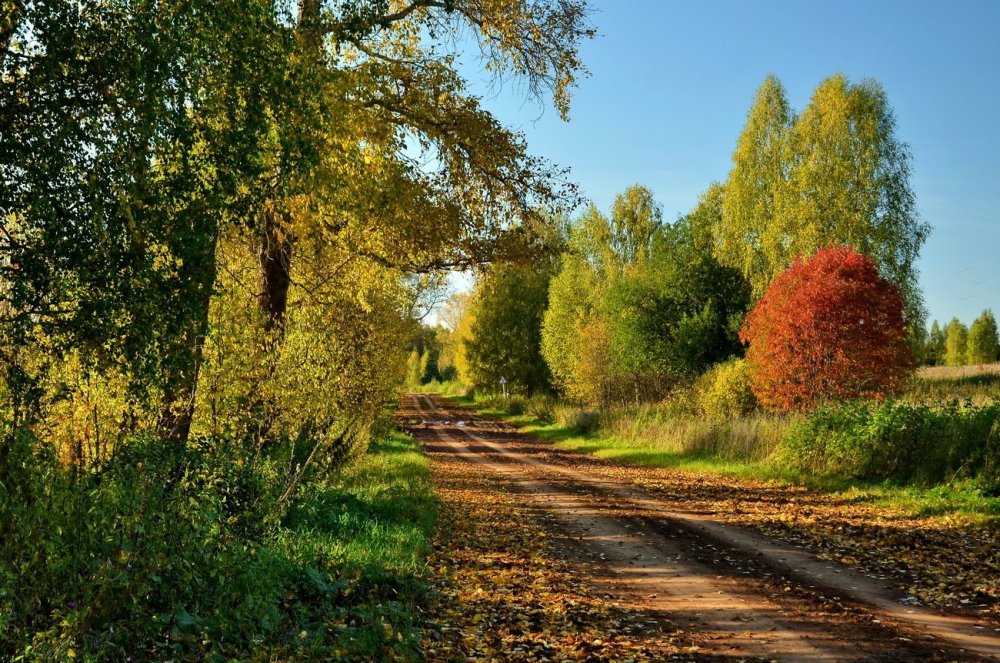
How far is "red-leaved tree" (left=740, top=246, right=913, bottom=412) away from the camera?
20500mm

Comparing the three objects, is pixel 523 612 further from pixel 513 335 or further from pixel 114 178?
pixel 513 335

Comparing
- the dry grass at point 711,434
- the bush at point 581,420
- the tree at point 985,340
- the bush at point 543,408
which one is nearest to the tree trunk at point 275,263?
the dry grass at point 711,434

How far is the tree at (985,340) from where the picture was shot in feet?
282

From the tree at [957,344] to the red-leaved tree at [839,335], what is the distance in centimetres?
9238

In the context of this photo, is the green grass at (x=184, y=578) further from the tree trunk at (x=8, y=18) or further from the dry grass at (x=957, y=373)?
the dry grass at (x=957, y=373)

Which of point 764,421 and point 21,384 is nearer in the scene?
point 21,384

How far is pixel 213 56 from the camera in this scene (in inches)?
252

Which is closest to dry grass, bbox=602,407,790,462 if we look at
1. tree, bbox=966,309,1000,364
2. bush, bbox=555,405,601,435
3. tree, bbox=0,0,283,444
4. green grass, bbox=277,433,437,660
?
bush, bbox=555,405,601,435

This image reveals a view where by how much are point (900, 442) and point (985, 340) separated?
88127 millimetres

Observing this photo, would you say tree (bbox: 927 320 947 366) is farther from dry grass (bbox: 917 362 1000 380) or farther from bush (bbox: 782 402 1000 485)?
bush (bbox: 782 402 1000 485)

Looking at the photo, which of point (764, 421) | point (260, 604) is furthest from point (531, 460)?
point (260, 604)

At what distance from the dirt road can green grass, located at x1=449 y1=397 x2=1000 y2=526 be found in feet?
10.7

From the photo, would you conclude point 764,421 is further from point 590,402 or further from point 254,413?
point 590,402

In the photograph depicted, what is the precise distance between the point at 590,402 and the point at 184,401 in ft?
101
